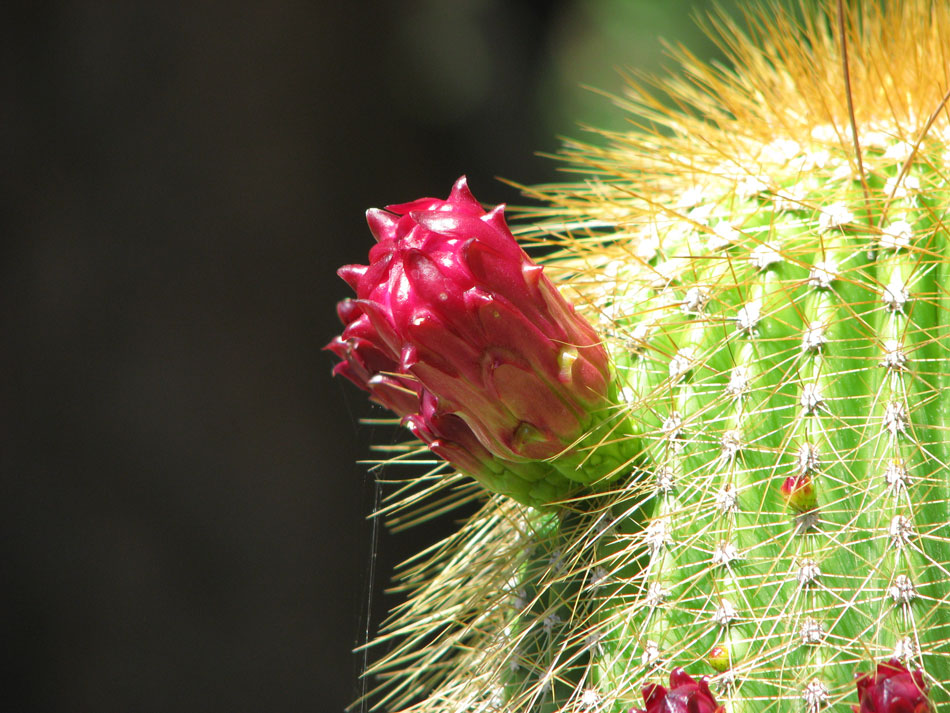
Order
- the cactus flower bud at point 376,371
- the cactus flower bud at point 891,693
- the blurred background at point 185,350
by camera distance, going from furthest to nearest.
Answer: the blurred background at point 185,350 → the cactus flower bud at point 376,371 → the cactus flower bud at point 891,693

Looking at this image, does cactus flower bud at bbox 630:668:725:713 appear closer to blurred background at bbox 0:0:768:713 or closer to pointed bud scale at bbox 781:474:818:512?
pointed bud scale at bbox 781:474:818:512

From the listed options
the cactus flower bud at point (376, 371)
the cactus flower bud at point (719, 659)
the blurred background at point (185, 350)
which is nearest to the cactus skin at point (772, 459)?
the cactus flower bud at point (719, 659)

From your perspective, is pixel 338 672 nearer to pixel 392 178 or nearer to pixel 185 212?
pixel 185 212

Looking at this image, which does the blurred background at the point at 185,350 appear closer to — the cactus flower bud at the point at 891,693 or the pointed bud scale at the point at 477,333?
the pointed bud scale at the point at 477,333

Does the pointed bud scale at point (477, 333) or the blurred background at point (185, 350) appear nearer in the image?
the pointed bud scale at point (477, 333)

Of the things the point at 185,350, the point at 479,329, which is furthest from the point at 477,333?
the point at 185,350

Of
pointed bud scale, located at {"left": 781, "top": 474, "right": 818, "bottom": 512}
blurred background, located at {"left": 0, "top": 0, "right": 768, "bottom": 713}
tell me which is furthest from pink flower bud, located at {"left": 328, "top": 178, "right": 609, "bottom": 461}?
blurred background, located at {"left": 0, "top": 0, "right": 768, "bottom": 713}
